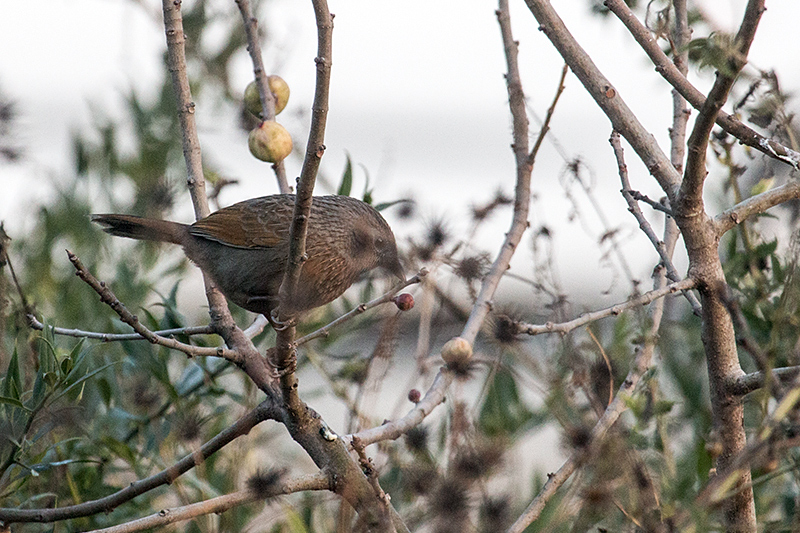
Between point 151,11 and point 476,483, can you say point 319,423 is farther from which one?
point 151,11

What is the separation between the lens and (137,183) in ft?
17.0

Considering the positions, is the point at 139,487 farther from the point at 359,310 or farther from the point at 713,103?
the point at 713,103

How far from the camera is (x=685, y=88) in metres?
2.47

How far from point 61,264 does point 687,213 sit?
3761 millimetres

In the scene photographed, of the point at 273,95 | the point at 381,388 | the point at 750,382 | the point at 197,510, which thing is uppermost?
the point at 273,95

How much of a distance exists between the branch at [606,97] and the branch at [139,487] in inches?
51.7

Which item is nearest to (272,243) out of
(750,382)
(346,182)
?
(346,182)

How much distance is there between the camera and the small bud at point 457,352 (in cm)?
274

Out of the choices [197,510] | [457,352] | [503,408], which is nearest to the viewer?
[197,510]

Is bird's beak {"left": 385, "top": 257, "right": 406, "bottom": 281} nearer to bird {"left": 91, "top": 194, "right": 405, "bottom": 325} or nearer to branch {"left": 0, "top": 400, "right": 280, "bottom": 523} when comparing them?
bird {"left": 91, "top": 194, "right": 405, "bottom": 325}

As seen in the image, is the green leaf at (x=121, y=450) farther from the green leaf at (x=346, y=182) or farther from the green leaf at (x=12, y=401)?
the green leaf at (x=346, y=182)

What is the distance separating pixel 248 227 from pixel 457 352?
5.63 ft

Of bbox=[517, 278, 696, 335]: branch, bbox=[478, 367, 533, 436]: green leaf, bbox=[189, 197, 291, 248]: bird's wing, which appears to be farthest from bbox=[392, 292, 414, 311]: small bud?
bbox=[189, 197, 291, 248]: bird's wing

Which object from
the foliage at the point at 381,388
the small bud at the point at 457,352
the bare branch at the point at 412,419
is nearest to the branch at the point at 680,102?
the foliage at the point at 381,388
